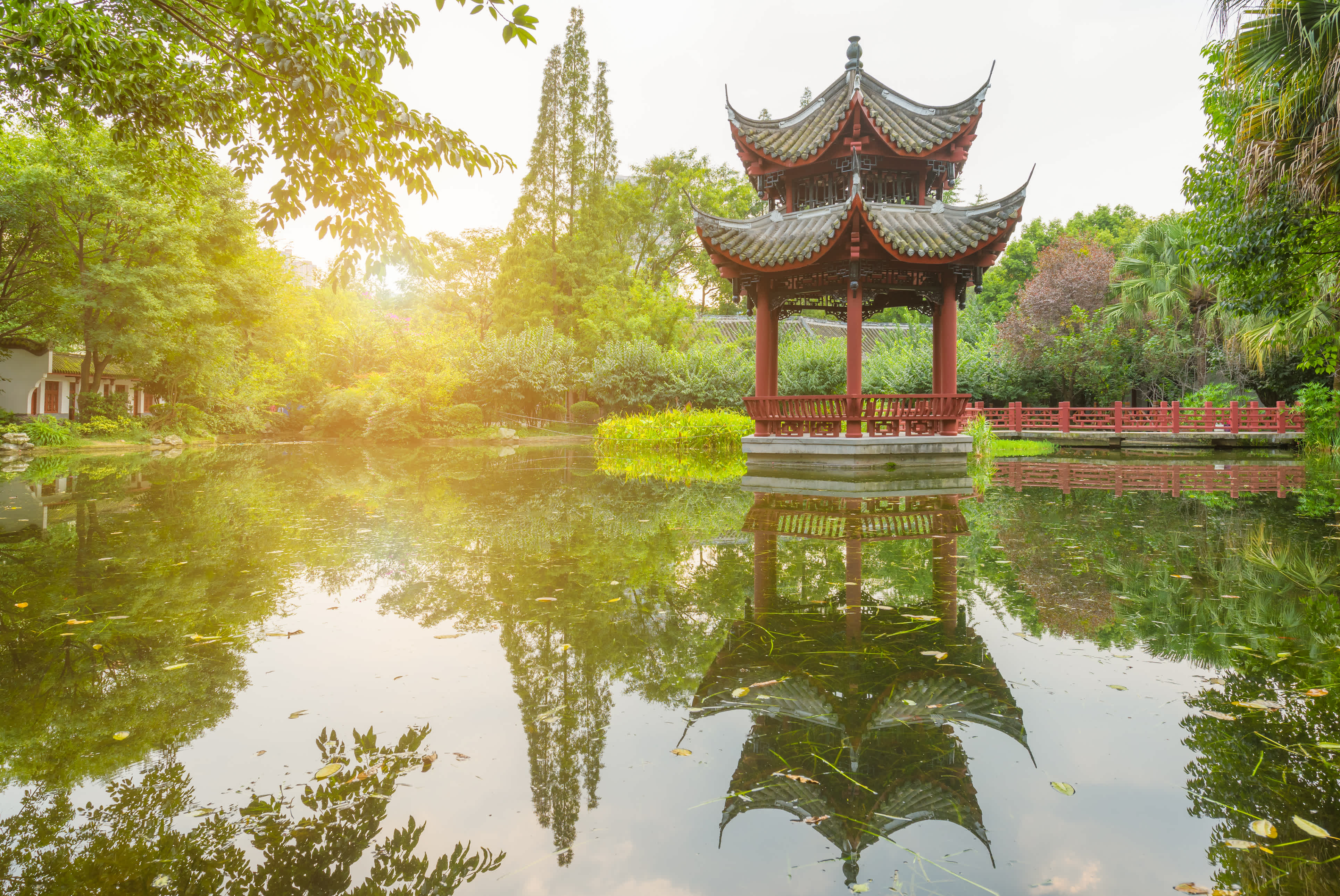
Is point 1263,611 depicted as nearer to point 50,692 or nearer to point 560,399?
point 50,692

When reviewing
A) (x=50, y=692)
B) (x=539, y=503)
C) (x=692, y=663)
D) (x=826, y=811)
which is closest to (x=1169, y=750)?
(x=826, y=811)

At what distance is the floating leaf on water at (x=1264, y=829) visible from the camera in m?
1.84

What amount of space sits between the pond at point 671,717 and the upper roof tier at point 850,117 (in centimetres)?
997

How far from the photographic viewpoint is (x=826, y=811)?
199 cm

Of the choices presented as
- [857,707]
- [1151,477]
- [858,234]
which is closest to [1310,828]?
[857,707]

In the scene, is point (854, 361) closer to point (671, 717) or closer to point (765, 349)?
point (765, 349)

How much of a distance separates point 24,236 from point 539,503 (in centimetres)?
2178

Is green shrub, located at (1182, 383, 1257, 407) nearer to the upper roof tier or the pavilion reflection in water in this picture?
the upper roof tier

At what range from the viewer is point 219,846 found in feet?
6.03

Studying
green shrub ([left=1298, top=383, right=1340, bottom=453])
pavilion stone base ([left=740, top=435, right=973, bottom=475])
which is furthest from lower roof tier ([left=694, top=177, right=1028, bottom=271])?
green shrub ([left=1298, top=383, right=1340, bottom=453])

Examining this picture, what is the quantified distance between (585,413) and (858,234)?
21.1 metres

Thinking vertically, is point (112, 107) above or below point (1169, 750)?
above

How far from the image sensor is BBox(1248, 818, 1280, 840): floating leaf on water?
6.05 feet

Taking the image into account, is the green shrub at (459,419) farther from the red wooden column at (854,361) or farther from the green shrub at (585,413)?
the red wooden column at (854,361)
